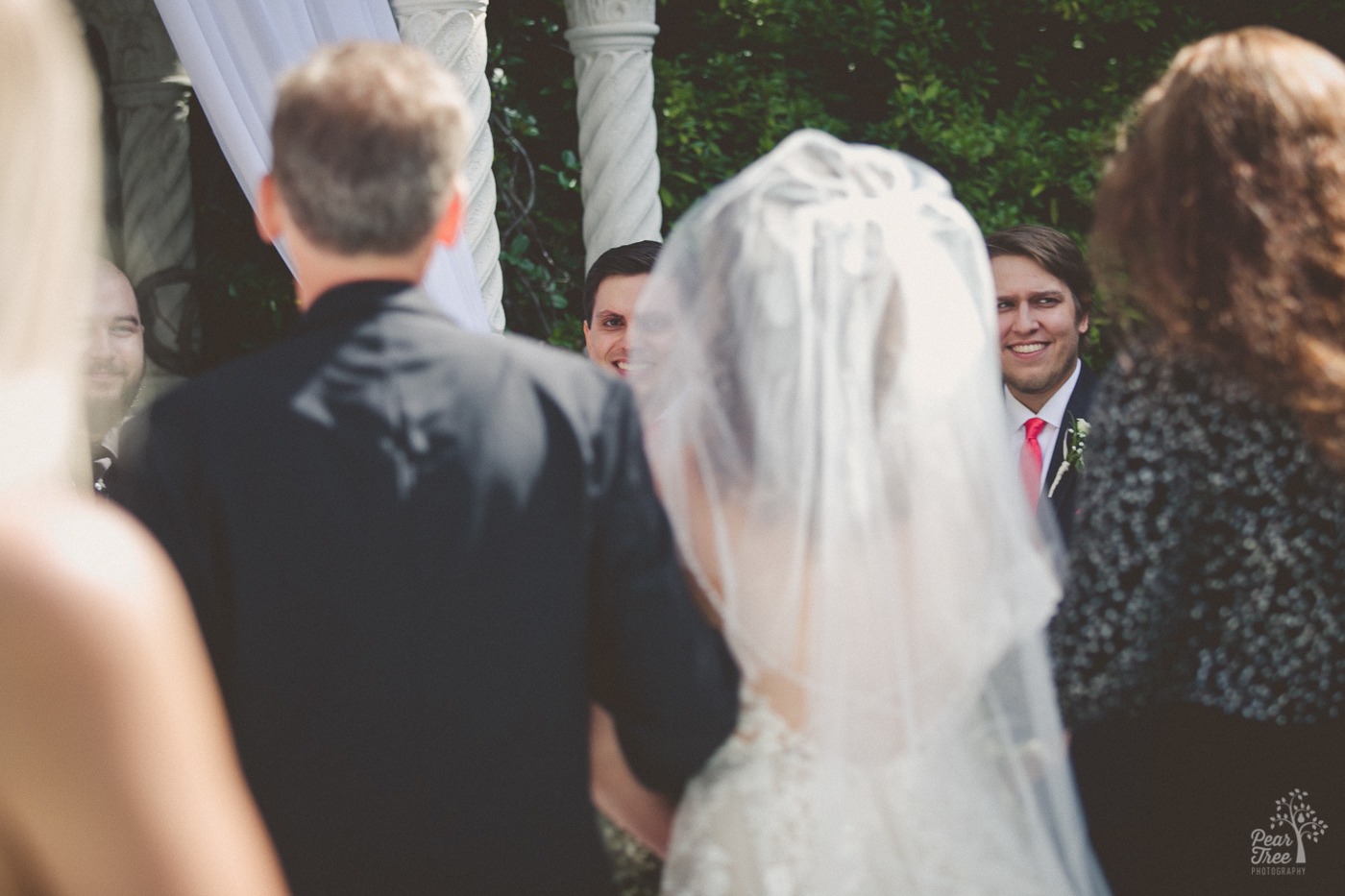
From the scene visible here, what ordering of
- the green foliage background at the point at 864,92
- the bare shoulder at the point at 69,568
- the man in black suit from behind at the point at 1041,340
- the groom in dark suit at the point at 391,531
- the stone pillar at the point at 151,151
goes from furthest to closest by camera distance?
the green foliage background at the point at 864,92
the stone pillar at the point at 151,151
the man in black suit from behind at the point at 1041,340
the groom in dark suit at the point at 391,531
the bare shoulder at the point at 69,568

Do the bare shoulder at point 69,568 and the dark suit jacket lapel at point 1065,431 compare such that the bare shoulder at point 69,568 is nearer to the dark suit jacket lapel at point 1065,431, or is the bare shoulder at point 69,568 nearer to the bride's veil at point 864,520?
the bride's veil at point 864,520

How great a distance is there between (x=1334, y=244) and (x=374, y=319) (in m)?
1.44

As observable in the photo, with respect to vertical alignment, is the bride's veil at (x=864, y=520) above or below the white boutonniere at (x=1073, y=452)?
above

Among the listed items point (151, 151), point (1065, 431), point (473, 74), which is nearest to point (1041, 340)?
point (1065, 431)

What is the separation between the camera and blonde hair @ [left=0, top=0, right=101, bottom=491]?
89 centimetres

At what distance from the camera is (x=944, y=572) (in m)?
2.00

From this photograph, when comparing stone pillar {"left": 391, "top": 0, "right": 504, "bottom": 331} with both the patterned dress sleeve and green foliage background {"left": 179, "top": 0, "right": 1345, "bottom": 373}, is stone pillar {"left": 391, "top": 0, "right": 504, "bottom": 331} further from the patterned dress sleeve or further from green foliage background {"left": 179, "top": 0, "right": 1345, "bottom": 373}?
the patterned dress sleeve

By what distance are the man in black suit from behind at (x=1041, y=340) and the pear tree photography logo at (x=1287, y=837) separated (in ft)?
5.29

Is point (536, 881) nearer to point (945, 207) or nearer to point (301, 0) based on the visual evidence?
point (945, 207)

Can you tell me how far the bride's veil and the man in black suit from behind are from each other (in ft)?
5.90

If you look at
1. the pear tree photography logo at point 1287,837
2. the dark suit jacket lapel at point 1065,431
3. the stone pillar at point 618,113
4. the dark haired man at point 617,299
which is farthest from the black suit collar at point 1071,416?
the stone pillar at point 618,113

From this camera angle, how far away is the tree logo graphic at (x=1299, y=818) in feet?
7.13

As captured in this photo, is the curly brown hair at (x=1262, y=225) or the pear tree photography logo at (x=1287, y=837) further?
the pear tree photography logo at (x=1287, y=837)

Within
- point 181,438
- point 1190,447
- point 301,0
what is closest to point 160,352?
point 301,0
